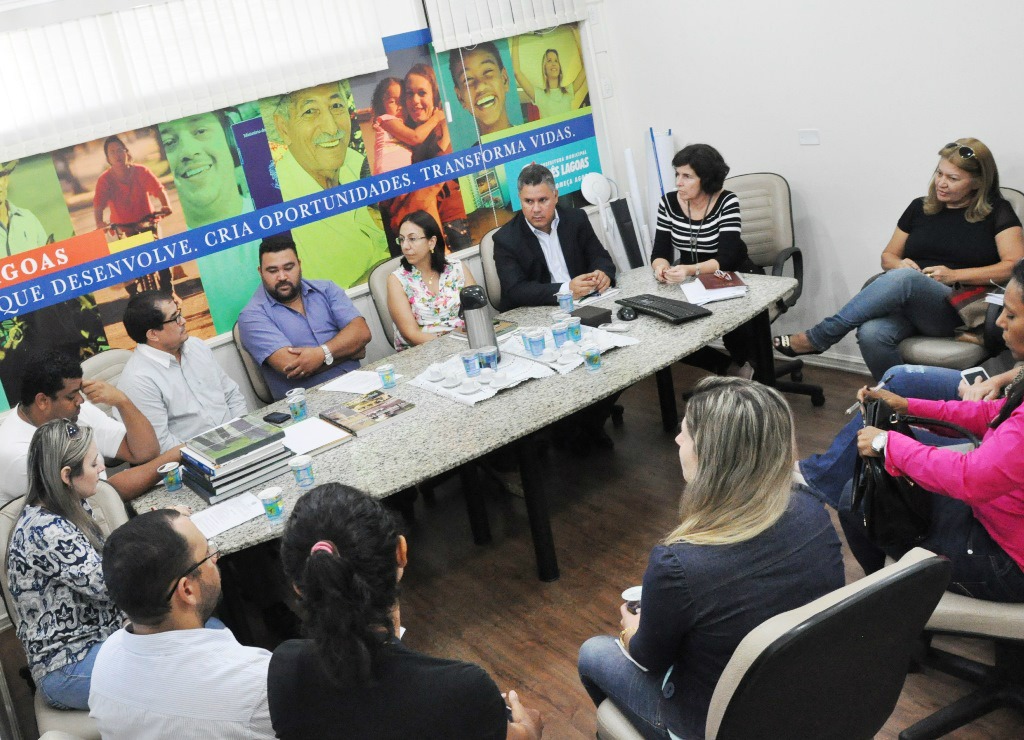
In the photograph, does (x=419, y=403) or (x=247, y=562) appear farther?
(x=419, y=403)

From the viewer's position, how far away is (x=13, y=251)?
3.74m

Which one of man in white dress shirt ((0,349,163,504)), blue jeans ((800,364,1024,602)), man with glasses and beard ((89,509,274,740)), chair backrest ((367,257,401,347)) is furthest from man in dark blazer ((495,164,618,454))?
man with glasses and beard ((89,509,274,740))

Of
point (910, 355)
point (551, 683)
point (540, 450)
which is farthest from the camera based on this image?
point (540, 450)

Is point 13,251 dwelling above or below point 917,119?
above

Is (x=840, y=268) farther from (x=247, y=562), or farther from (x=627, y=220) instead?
(x=247, y=562)

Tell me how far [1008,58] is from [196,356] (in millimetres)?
3654

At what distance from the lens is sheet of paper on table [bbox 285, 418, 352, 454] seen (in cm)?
294

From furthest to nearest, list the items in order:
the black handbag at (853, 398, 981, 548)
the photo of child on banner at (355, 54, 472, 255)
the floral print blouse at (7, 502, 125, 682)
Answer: the photo of child on banner at (355, 54, 472, 255) → the floral print blouse at (7, 502, 125, 682) → the black handbag at (853, 398, 981, 548)

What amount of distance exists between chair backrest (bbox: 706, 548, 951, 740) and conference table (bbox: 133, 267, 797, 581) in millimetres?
1341

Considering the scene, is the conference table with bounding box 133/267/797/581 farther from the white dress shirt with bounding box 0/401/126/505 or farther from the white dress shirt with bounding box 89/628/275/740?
the white dress shirt with bounding box 89/628/275/740

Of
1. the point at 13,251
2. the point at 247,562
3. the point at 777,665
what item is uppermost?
the point at 13,251

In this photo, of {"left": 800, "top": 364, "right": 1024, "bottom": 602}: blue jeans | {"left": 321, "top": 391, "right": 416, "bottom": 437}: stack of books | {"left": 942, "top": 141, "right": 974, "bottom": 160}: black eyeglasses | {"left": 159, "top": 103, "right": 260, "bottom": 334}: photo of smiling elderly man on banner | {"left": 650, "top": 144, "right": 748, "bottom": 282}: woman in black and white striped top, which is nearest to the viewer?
{"left": 800, "top": 364, "right": 1024, "bottom": 602}: blue jeans

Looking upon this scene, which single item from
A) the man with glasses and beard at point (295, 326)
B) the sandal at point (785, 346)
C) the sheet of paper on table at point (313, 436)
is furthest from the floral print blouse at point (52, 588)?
the sandal at point (785, 346)

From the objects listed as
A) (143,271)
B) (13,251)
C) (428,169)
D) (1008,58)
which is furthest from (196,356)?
(1008,58)
